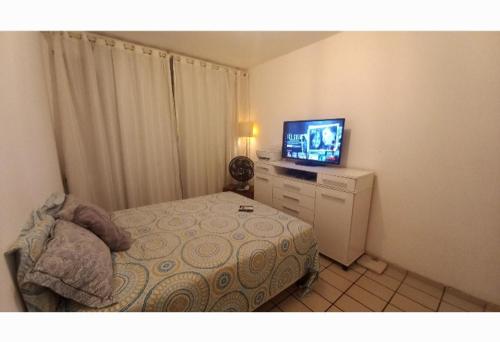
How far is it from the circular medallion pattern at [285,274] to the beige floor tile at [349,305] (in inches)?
16.4

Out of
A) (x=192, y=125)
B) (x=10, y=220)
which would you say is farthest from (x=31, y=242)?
(x=192, y=125)

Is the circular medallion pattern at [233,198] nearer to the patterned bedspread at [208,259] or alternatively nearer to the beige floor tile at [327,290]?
the patterned bedspread at [208,259]

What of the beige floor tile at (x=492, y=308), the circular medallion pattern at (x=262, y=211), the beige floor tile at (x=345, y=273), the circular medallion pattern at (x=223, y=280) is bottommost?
the beige floor tile at (x=345, y=273)

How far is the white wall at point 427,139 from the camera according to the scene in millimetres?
1395

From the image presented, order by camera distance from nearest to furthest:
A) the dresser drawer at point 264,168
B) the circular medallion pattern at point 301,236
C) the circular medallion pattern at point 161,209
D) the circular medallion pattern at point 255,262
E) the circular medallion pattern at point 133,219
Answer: the circular medallion pattern at point 255,262, the circular medallion pattern at point 301,236, the circular medallion pattern at point 133,219, the circular medallion pattern at point 161,209, the dresser drawer at point 264,168

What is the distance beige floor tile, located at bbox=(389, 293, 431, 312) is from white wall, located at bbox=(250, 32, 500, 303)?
0.39 m

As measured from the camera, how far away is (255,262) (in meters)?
1.17

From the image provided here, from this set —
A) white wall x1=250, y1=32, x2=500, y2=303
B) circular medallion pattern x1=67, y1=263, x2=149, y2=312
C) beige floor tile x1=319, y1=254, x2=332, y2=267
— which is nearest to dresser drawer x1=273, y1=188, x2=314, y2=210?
beige floor tile x1=319, y1=254, x2=332, y2=267

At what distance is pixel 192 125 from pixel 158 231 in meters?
1.83

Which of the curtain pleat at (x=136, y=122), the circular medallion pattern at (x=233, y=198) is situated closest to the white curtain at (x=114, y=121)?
the curtain pleat at (x=136, y=122)

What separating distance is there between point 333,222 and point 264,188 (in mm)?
998

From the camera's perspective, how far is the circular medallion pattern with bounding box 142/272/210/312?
0.87m
